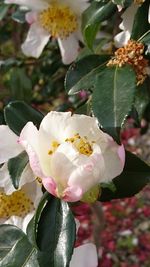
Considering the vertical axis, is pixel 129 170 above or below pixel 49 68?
above

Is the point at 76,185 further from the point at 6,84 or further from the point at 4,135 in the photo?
the point at 6,84

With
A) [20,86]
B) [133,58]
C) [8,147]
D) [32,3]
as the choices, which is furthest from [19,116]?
[20,86]

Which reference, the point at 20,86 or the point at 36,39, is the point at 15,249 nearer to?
the point at 36,39

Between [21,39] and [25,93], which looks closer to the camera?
[25,93]

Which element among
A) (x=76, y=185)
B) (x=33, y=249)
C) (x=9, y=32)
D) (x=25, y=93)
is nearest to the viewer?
(x=76, y=185)

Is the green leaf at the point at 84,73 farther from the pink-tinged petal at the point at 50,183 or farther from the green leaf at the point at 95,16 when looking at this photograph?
the pink-tinged petal at the point at 50,183

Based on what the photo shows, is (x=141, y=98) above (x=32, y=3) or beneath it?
beneath

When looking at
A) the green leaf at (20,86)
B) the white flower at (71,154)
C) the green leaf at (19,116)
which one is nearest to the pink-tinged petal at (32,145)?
the white flower at (71,154)

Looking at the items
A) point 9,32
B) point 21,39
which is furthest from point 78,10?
point 21,39
